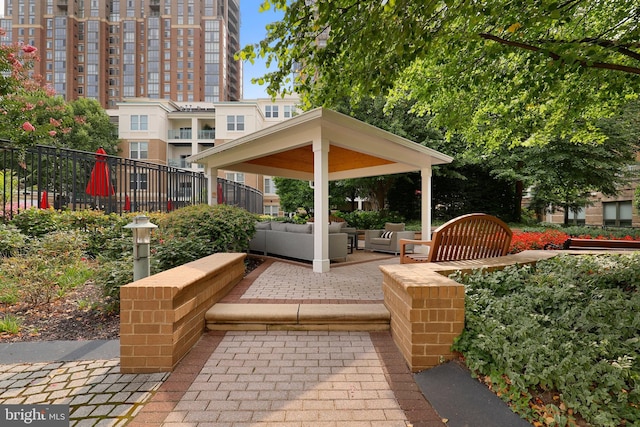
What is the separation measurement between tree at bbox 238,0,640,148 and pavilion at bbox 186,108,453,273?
3.51 feet

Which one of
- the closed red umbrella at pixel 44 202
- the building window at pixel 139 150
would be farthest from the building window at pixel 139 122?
the closed red umbrella at pixel 44 202

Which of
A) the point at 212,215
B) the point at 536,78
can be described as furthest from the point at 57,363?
the point at 536,78

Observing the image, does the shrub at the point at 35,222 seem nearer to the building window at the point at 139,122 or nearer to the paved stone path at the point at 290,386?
the paved stone path at the point at 290,386

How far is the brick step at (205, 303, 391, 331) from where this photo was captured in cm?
336

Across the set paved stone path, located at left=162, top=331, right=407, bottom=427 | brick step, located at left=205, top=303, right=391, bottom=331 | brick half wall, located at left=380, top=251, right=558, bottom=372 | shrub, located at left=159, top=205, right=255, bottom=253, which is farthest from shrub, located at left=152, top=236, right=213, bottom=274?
brick half wall, located at left=380, top=251, right=558, bottom=372

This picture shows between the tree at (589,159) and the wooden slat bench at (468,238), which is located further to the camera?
the tree at (589,159)

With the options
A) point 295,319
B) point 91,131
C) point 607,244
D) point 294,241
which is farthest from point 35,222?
point 91,131

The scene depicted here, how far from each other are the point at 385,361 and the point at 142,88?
6911cm

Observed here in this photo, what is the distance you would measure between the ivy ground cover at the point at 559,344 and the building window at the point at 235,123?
31231 millimetres

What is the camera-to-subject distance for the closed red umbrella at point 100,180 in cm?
763

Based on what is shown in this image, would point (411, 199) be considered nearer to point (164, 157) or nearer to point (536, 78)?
point (536, 78)

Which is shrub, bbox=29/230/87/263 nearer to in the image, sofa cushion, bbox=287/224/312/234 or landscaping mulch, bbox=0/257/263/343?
landscaping mulch, bbox=0/257/263/343

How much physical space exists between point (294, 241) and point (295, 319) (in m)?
3.91

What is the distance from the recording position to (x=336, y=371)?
2.57m
